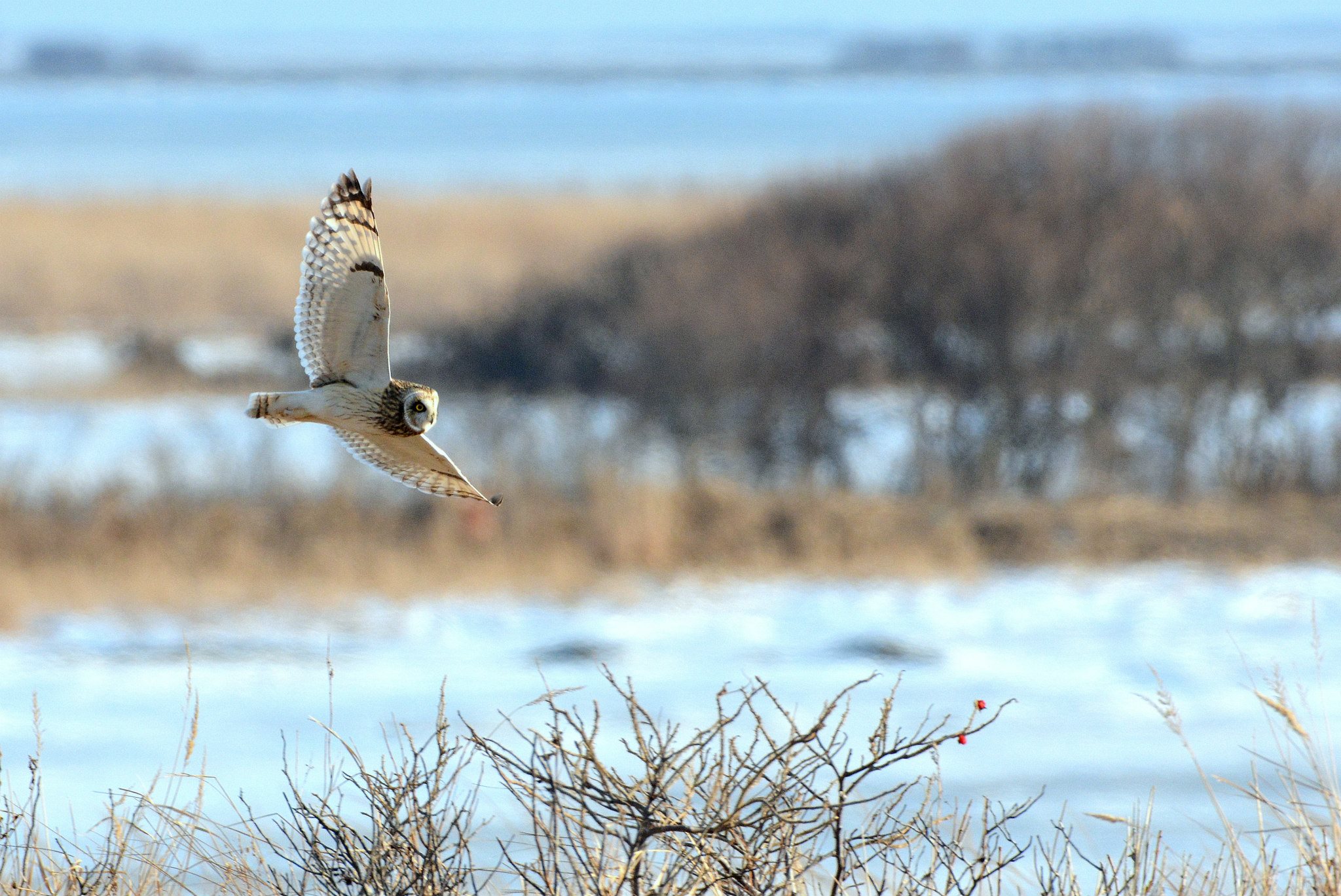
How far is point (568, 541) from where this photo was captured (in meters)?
13.8

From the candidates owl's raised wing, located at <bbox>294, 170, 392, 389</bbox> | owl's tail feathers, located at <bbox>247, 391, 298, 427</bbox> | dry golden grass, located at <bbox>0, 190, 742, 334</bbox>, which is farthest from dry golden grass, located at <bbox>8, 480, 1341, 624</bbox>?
owl's tail feathers, located at <bbox>247, 391, 298, 427</bbox>

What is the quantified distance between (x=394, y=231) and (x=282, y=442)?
1493cm

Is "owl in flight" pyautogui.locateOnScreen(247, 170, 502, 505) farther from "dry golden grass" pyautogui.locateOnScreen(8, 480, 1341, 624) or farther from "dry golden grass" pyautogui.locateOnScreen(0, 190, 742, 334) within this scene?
"dry golden grass" pyautogui.locateOnScreen(0, 190, 742, 334)

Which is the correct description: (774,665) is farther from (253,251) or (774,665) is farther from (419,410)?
(253,251)

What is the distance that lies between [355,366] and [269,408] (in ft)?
0.72

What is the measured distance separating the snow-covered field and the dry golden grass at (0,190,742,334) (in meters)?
8.62

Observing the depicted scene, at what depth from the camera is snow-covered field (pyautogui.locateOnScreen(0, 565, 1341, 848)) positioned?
327 inches

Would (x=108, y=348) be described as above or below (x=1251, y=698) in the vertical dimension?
above

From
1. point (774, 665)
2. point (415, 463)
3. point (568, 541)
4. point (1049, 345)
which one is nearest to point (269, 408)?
point (415, 463)

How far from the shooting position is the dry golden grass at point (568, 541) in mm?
12805

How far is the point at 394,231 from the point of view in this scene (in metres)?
29.4

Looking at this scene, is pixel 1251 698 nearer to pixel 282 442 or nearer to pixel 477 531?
pixel 477 531

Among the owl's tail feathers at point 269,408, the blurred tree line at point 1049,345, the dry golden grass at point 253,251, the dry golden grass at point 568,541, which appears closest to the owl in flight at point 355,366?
the owl's tail feathers at point 269,408

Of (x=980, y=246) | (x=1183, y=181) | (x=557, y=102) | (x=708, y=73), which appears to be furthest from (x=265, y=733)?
(x=708, y=73)
